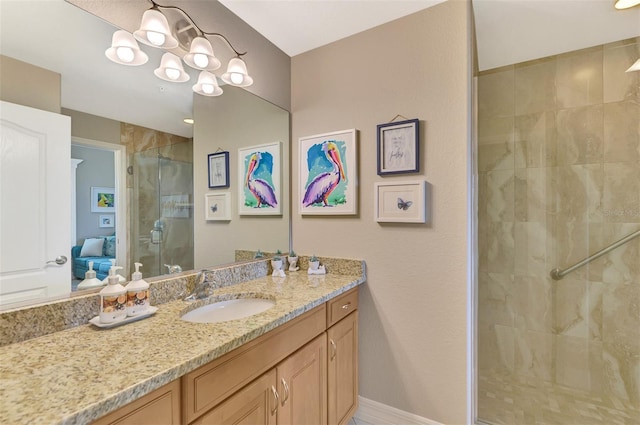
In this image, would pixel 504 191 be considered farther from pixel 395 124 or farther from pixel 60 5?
pixel 60 5

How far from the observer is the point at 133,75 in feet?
4.04

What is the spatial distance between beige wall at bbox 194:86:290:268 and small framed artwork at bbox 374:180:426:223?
0.68m

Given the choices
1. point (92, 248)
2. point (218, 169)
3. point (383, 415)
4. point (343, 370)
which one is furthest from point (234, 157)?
point (383, 415)

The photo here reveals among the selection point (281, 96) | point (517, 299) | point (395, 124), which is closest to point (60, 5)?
point (281, 96)

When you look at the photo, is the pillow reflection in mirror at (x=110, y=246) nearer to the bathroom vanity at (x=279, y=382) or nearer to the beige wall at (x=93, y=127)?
the beige wall at (x=93, y=127)

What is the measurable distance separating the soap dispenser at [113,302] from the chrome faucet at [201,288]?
1.01ft

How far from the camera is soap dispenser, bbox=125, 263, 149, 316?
1.04m

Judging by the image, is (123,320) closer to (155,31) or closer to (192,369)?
(192,369)

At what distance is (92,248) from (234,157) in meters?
0.89

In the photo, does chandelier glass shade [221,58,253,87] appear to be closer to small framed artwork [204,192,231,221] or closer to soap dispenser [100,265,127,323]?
small framed artwork [204,192,231,221]

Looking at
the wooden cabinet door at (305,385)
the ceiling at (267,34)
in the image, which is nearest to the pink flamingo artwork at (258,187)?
the ceiling at (267,34)

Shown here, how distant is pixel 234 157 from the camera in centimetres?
176

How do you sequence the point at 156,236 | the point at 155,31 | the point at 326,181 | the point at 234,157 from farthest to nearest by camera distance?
the point at 326,181 → the point at 234,157 → the point at 156,236 → the point at 155,31

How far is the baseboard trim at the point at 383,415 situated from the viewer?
5.21 ft
